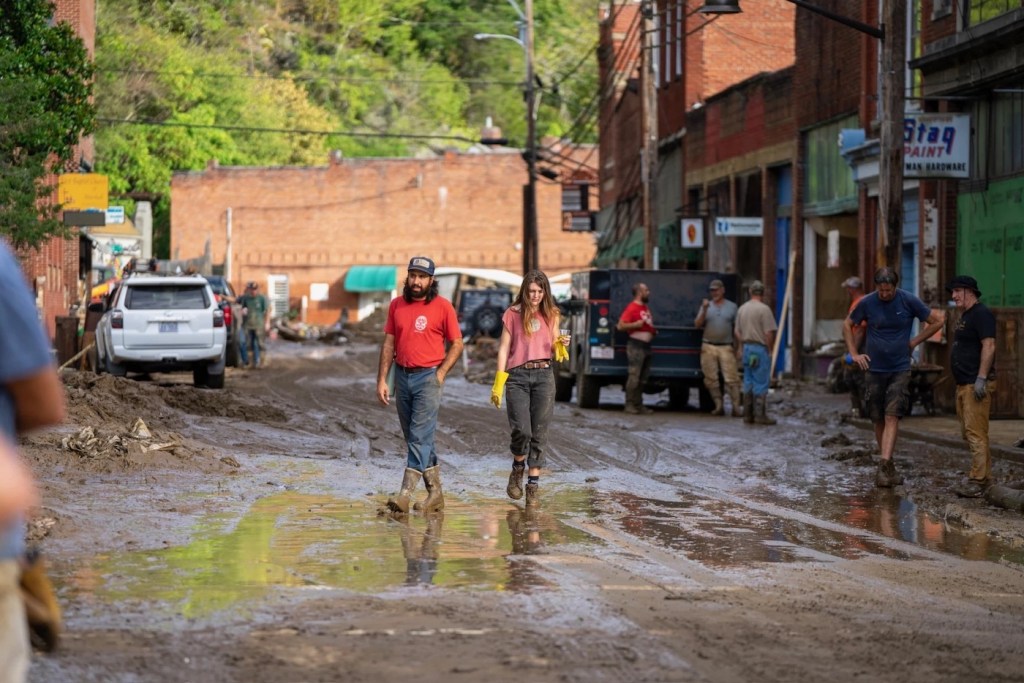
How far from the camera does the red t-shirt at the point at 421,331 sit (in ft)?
39.8

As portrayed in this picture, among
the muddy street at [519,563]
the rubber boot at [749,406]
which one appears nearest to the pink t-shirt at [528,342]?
the muddy street at [519,563]

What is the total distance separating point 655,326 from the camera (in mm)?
24406

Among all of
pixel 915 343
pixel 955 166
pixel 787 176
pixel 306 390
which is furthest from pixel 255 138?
pixel 915 343

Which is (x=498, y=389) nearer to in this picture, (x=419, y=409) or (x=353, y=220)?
(x=419, y=409)

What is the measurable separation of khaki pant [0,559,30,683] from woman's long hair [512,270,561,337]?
8.95 m

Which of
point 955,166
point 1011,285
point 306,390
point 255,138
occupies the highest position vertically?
point 255,138

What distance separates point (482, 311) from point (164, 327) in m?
Answer: 24.4

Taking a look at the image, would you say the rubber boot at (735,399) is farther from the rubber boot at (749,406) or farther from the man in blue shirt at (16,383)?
the man in blue shirt at (16,383)

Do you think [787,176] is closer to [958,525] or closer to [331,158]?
[958,525]

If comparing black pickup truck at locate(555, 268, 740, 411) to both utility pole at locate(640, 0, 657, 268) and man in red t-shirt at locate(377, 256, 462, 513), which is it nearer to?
utility pole at locate(640, 0, 657, 268)

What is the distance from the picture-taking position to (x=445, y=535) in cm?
1097

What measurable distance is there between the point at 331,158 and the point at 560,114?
2132 cm

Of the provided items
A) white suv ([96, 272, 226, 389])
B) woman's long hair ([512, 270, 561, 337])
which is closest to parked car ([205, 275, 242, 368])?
white suv ([96, 272, 226, 389])

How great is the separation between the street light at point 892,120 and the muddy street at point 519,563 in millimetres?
3326
